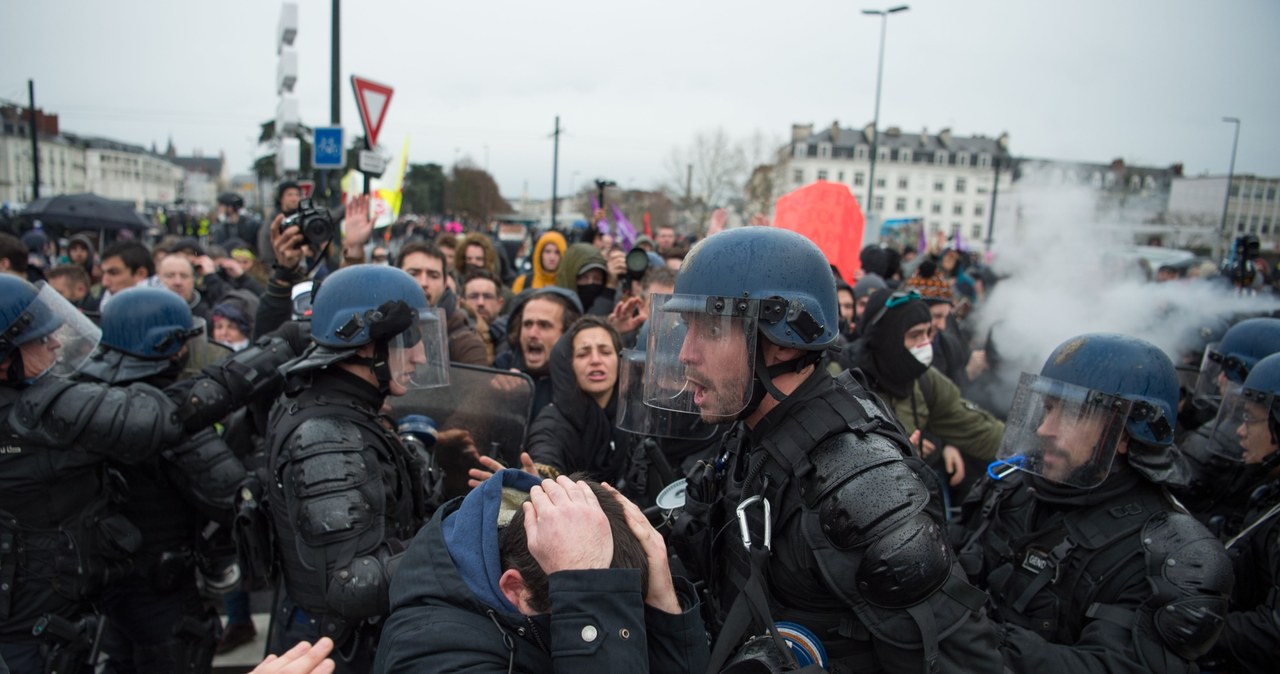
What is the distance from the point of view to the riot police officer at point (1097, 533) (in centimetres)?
202

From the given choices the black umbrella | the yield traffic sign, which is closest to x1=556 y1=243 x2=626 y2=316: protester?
the yield traffic sign

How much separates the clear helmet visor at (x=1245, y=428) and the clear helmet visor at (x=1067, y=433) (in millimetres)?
992

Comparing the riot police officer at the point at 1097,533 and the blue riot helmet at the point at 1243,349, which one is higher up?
the blue riot helmet at the point at 1243,349

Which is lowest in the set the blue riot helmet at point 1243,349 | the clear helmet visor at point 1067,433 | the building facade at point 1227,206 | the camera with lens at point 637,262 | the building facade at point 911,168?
the clear helmet visor at point 1067,433

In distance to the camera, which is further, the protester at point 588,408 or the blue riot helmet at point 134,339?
the protester at point 588,408

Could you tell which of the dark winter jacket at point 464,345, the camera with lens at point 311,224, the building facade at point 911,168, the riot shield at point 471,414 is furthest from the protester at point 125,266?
the building facade at point 911,168

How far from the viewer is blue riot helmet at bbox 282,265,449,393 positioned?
268cm

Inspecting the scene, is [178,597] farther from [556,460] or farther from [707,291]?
[707,291]

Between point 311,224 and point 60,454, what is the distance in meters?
1.51

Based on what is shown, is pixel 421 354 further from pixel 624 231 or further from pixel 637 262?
pixel 624 231

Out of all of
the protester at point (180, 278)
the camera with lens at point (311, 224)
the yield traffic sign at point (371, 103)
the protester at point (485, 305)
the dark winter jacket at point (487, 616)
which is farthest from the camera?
the yield traffic sign at point (371, 103)

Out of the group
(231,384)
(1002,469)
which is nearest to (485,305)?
(231,384)

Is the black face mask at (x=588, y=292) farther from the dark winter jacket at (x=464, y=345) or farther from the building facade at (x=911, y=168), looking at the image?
the building facade at (x=911, y=168)

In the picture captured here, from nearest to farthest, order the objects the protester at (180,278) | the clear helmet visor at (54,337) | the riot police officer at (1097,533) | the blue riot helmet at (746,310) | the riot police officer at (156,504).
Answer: the blue riot helmet at (746,310)
the riot police officer at (1097,533)
the clear helmet visor at (54,337)
the riot police officer at (156,504)
the protester at (180,278)
